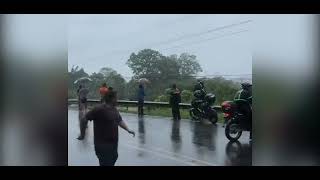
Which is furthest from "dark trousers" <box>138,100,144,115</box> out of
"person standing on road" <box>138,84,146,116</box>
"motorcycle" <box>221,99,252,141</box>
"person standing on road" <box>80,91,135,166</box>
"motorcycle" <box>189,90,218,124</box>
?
"motorcycle" <box>221,99,252,141</box>

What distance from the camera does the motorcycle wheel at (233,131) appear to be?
5.41m

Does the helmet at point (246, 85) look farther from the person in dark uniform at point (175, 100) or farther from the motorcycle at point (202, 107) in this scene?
the person in dark uniform at point (175, 100)

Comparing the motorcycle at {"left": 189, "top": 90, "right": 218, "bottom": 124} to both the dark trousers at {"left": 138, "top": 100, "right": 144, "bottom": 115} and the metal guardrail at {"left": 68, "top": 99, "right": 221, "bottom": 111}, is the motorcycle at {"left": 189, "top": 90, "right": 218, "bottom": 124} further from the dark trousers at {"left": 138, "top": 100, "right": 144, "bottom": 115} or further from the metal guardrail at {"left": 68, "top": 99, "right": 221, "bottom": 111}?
the dark trousers at {"left": 138, "top": 100, "right": 144, "bottom": 115}

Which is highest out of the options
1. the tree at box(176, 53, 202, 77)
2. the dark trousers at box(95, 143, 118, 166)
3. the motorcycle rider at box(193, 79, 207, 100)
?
the tree at box(176, 53, 202, 77)

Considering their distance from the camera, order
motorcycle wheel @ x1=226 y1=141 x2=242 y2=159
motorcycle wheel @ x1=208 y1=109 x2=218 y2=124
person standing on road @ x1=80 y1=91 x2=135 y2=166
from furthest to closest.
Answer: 1. motorcycle wheel @ x1=208 y1=109 x2=218 y2=124
2. motorcycle wheel @ x1=226 y1=141 x2=242 y2=159
3. person standing on road @ x1=80 y1=91 x2=135 y2=166

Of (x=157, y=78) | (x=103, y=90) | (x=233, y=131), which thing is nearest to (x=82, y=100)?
(x=103, y=90)

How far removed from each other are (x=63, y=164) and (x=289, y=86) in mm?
2438

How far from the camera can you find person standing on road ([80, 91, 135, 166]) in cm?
518

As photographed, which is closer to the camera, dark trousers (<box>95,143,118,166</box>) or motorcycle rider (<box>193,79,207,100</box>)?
Answer: dark trousers (<box>95,143,118,166</box>)

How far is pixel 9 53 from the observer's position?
5.30 m

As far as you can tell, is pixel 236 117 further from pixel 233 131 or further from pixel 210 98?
pixel 210 98
